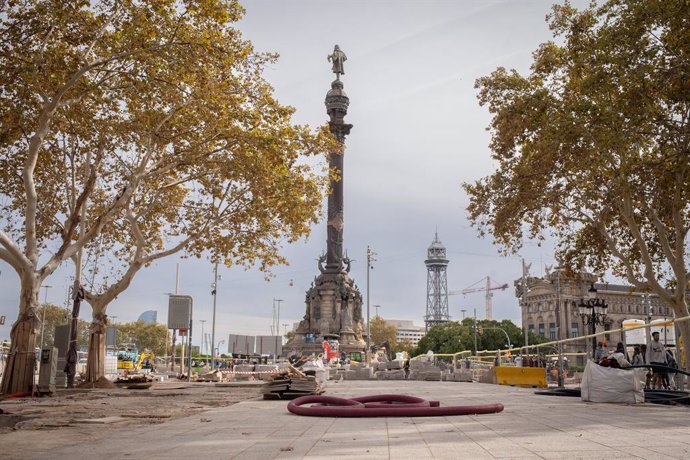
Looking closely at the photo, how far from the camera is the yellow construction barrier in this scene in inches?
978

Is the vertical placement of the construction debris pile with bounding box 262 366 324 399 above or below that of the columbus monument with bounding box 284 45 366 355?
below

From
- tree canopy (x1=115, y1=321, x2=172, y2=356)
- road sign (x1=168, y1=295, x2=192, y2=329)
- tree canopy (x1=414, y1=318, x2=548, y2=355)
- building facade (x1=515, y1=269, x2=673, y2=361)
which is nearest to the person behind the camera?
road sign (x1=168, y1=295, x2=192, y2=329)

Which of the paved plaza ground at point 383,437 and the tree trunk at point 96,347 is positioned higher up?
the tree trunk at point 96,347

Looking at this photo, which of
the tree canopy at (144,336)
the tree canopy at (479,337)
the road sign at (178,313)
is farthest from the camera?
the tree canopy at (144,336)

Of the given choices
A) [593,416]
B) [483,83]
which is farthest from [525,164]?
[593,416]

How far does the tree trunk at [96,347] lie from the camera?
2423cm

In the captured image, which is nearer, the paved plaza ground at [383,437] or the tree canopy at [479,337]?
the paved plaza ground at [383,437]

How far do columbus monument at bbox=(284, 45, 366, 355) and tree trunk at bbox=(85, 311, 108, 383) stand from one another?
35.7 meters

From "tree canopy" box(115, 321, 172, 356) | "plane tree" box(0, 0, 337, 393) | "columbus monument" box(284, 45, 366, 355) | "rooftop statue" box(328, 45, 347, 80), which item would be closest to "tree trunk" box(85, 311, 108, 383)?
"plane tree" box(0, 0, 337, 393)

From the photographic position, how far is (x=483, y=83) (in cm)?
2320

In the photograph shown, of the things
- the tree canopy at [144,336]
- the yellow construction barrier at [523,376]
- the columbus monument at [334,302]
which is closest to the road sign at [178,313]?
the yellow construction barrier at [523,376]

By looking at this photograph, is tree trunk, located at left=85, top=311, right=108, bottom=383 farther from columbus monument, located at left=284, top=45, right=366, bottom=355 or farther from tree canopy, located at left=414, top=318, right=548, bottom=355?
tree canopy, located at left=414, top=318, right=548, bottom=355

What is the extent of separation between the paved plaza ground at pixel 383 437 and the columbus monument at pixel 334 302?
163 ft

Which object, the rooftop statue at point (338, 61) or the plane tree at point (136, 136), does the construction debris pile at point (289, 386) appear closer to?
the plane tree at point (136, 136)
